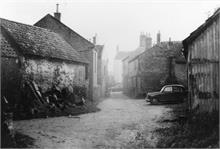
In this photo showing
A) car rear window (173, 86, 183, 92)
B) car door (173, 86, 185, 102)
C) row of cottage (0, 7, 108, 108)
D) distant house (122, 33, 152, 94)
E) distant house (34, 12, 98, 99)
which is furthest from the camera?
distant house (122, 33, 152, 94)

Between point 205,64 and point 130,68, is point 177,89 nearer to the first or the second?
point 205,64

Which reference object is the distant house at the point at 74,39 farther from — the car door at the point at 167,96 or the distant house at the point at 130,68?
the distant house at the point at 130,68

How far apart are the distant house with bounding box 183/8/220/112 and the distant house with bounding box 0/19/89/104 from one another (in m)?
9.49

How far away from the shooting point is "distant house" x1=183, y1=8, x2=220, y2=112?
899cm


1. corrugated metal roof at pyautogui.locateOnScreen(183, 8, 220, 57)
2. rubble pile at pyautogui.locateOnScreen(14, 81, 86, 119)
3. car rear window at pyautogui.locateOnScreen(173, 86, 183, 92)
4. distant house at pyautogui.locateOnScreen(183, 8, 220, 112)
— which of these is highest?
corrugated metal roof at pyautogui.locateOnScreen(183, 8, 220, 57)

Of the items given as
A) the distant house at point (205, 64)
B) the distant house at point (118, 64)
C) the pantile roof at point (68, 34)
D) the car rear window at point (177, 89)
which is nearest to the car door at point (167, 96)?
the car rear window at point (177, 89)

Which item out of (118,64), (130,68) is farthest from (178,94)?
(118,64)

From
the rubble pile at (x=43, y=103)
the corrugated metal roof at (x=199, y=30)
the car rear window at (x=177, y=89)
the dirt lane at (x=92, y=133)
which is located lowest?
the dirt lane at (x=92, y=133)

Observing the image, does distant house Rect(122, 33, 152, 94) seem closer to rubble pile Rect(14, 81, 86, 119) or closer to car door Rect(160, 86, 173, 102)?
car door Rect(160, 86, 173, 102)

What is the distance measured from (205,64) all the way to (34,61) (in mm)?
10713

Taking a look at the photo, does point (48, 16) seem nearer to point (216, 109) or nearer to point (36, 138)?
point (36, 138)

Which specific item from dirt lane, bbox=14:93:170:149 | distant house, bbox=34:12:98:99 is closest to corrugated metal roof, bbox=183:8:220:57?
dirt lane, bbox=14:93:170:149

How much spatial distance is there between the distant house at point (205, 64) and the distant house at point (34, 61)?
31.1ft

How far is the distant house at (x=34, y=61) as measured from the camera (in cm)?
1430
